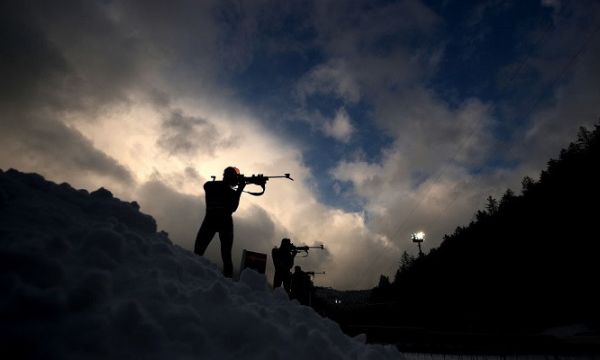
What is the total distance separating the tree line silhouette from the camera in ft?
43.0

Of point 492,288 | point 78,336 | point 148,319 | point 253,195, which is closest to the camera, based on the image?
point 78,336

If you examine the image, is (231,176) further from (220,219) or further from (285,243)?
(285,243)

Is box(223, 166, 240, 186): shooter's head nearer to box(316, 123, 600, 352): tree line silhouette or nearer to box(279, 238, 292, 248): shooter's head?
box(279, 238, 292, 248): shooter's head

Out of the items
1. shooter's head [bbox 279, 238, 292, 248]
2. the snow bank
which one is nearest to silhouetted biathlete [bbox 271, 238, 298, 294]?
shooter's head [bbox 279, 238, 292, 248]

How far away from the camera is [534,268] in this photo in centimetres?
1562

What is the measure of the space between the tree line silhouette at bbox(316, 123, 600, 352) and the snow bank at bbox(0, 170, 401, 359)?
886 cm

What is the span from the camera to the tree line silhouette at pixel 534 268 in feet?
43.0

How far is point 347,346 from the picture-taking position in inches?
111

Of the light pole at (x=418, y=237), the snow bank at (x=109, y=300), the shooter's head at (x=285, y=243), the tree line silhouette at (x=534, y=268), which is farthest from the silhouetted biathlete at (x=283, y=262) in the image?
the light pole at (x=418, y=237)

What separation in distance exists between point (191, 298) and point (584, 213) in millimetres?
17474

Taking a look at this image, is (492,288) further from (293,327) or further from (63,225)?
(63,225)

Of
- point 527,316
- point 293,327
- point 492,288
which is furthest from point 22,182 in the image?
point 492,288

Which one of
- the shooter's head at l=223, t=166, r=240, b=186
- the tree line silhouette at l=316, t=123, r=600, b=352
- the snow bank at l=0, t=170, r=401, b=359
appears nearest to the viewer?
the snow bank at l=0, t=170, r=401, b=359

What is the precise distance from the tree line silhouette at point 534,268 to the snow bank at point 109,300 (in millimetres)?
8864
